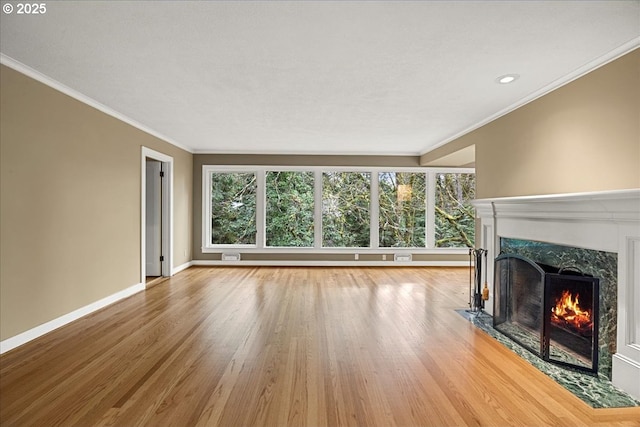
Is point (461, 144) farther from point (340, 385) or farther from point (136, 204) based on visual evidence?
point (136, 204)

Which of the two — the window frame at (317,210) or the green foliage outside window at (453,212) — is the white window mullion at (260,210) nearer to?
the window frame at (317,210)

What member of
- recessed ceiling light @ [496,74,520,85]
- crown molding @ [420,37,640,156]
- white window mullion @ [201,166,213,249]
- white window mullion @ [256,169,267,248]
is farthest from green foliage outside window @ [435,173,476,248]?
white window mullion @ [201,166,213,249]

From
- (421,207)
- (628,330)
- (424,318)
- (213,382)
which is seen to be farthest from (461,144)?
(213,382)

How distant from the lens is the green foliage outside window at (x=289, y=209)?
24.2 ft

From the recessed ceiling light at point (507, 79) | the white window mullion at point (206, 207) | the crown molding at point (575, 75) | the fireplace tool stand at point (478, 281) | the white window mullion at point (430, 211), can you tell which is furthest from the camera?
the white window mullion at point (430, 211)

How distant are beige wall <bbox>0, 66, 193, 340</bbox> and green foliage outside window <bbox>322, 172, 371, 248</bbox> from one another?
3.77 metres

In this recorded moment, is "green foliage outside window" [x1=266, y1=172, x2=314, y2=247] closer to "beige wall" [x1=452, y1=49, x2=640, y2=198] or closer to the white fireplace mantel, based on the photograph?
"beige wall" [x1=452, y1=49, x2=640, y2=198]

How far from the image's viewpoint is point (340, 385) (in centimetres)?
234

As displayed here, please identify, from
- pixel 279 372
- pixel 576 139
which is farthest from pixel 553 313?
pixel 279 372

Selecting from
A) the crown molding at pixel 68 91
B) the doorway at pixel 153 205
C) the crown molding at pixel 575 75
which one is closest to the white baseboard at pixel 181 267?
the doorway at pixel 153 205

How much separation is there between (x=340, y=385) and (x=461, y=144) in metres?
4.45

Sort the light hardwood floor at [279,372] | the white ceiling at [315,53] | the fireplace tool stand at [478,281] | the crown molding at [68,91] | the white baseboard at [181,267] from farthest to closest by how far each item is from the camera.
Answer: the white baseboard at [181,267] < the fireplace tool stand at [478,281] < the crown molding at [68,91] < the white ceiling at [315,53] < the light hardwood floor at [279,372]

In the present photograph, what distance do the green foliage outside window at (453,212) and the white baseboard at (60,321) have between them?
607 centimetres

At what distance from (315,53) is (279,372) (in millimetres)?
2523
